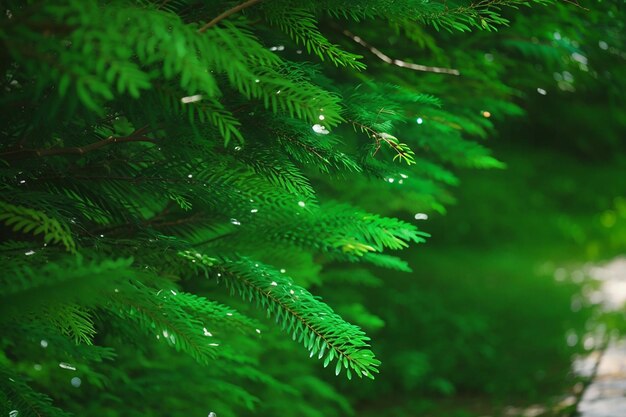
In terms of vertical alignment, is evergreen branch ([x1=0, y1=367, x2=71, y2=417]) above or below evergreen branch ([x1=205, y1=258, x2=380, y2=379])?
below

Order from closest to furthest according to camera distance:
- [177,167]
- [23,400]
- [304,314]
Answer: [23,400] < [304,314] < [177,167]

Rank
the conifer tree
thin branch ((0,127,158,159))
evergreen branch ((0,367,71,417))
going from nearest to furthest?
the conifer tree, evergreen branch ((0,367,71,417)), thin branch ((0,127,158,159))

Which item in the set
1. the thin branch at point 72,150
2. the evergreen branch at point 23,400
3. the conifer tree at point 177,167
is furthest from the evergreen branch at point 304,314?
the evergreen branch at point 23,400

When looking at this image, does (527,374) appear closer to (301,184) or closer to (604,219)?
(301,184)

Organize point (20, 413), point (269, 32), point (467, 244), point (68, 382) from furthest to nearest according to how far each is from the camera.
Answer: point (467, 244), point (68, 382), point (269, 32), point (20, 413)

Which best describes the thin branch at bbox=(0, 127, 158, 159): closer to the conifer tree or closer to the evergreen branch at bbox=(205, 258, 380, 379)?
the conifer tree

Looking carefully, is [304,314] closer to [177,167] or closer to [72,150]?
[177,167]

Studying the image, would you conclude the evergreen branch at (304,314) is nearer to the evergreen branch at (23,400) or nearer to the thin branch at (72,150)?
the thin branch at (72,150)

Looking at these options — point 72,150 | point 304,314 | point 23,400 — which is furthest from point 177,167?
point 23,400

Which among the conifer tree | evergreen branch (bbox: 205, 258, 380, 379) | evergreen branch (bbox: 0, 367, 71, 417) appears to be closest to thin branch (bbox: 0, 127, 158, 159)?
the conifer tree

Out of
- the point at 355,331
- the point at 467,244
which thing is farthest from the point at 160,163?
the point at 467,244

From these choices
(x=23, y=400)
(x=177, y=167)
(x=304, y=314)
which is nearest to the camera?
(x=23, y=400)
